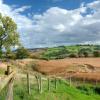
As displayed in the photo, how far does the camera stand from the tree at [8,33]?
7525cm

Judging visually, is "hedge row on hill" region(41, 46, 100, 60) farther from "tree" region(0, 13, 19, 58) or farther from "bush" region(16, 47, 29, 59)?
"tree" region(0, 13, 19, 58)

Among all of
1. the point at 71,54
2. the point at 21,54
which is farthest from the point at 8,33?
the point at 71,54

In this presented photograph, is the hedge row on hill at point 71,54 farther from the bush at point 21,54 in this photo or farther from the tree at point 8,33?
the tree at point 8,33

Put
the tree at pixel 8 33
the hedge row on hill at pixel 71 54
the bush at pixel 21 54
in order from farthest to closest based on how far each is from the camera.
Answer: the hedge row on hill at pixel 71 54 → the bush at pixel 21 54 → the tree at pixel 8 33

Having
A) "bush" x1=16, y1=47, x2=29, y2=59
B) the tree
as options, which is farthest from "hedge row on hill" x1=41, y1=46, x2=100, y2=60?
the tree

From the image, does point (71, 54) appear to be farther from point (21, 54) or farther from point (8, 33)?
point (8, 33)

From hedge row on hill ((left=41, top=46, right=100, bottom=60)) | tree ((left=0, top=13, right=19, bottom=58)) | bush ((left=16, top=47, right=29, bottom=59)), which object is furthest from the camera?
hedge row on hill ((left=41, top=46, right=100, bottom=60))

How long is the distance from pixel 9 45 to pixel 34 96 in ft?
177

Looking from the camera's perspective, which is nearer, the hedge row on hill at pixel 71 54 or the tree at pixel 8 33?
the tree at pixel 8 33

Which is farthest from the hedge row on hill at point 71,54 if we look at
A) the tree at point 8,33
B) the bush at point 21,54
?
the tree at point 8,33

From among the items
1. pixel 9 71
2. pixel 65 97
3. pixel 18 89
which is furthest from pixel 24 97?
pixel 9 71

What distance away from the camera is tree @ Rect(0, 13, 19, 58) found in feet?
247

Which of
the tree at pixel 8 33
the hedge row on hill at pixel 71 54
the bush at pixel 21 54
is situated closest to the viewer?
the tree at pixel 8 33

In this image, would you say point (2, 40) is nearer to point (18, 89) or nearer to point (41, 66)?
point (41, 66)
